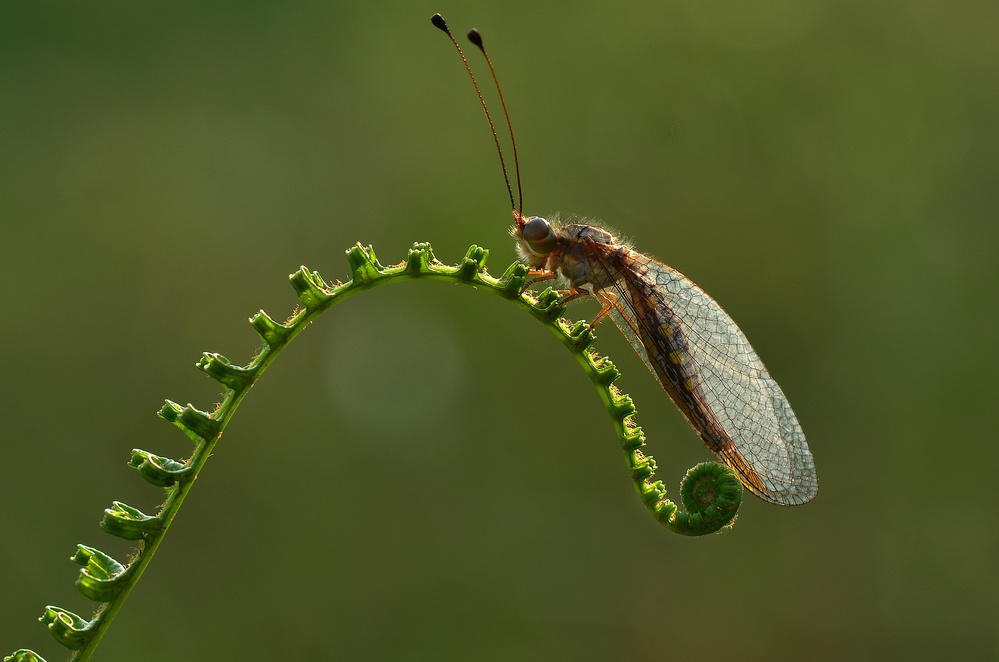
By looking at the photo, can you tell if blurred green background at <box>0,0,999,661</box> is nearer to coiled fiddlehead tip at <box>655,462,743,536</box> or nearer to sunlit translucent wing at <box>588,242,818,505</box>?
Answer: sunlit translucent wing at <box>588,242,818,505</box>

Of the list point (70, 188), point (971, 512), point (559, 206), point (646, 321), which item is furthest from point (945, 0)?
point (70, 188)

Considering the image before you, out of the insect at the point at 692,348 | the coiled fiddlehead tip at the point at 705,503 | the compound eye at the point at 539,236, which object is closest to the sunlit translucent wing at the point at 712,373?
the insect at the point at 692,348

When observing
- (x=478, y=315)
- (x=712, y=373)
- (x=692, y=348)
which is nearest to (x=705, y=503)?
(x=712, y=373)

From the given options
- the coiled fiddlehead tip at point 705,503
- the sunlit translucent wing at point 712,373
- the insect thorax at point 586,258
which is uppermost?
the insect thorax at point 586,258

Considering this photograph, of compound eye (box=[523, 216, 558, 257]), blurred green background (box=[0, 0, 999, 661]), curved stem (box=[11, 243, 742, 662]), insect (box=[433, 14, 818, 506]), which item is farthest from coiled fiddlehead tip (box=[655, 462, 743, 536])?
blurred green background (box=[0, 0, 999, 661])

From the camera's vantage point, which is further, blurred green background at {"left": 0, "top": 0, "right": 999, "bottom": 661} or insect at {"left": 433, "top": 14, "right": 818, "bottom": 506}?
blurred green background at {"left": 0, "top": 0, "right": 999, "bottom": 661}

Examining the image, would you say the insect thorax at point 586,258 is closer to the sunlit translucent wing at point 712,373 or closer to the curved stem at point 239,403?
the sunlit translucent wing at point 712,373

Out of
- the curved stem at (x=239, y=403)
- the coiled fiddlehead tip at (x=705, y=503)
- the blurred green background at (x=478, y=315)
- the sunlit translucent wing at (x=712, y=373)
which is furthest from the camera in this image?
the blurred green background at (x=478, y=315)
